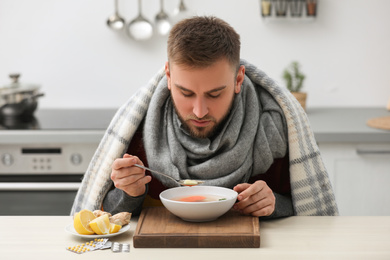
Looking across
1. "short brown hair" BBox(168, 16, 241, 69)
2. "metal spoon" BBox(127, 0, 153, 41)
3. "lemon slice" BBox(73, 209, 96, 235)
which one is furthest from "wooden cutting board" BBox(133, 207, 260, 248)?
"metal spoon" BBox(127, 0, 153, 41)

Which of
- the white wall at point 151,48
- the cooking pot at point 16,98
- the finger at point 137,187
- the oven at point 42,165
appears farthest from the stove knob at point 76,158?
the finger at point 137,187

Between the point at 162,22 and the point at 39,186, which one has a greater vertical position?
the point at 162,22

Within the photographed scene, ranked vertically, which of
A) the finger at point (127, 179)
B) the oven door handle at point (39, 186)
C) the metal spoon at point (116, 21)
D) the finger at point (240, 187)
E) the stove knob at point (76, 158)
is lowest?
the oven door handle at point (39, 186)

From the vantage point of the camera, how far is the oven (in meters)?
2.80

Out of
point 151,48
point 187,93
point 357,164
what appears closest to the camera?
point 187,93

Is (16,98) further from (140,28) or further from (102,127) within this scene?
(140,28)

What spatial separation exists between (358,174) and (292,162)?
103cm

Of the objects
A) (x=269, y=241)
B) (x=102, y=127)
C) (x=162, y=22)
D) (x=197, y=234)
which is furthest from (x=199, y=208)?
(x=162, y=22)

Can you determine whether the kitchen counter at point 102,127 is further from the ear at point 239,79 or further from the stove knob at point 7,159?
the ear at point 239,79

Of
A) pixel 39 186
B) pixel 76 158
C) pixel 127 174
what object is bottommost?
pixel 39 186

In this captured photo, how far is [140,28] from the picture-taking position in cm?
328

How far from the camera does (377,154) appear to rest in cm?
275

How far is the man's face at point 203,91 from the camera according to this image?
166 cm

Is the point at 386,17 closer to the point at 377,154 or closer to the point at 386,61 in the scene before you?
the point at 386,61
